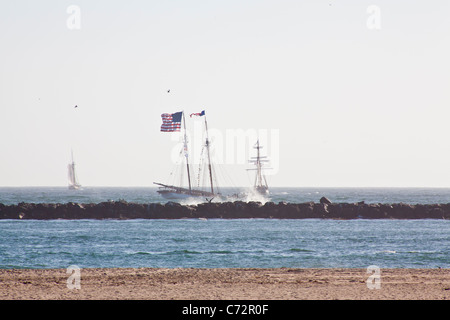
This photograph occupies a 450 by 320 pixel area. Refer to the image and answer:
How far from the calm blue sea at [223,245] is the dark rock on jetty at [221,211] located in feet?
28.9

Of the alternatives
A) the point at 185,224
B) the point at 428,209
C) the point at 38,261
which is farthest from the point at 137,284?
the point at 428,209

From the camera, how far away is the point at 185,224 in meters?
63.7

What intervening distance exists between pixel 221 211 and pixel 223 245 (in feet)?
110

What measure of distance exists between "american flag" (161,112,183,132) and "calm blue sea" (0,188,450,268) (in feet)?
80.0

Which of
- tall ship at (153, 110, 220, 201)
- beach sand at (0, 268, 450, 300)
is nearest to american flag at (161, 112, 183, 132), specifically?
tall ship at (153, 110, 220, 201)

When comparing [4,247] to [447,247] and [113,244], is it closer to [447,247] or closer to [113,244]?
[113,244]

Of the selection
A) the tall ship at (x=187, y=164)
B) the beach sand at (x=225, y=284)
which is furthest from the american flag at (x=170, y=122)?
the beach sand at (x=225, y=284)

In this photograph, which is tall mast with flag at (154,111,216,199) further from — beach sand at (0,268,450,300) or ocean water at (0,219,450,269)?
beach sand at (0,268,450,300)

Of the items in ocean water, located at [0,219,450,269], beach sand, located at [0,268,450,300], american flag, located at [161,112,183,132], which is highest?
american flag, located at [161,112,183,132]

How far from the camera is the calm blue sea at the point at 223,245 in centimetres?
3359

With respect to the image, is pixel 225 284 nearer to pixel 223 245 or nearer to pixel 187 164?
pixel 223 245

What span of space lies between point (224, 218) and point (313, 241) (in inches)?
1142

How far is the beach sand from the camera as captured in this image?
63.9 ft
